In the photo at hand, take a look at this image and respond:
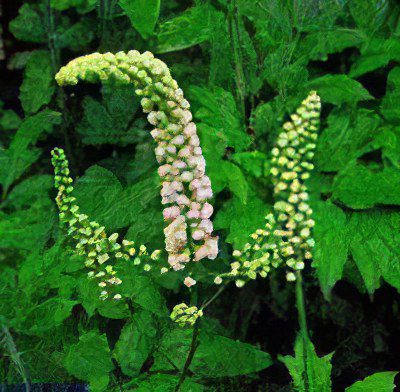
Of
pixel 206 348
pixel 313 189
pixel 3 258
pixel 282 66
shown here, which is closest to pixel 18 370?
pixel 3 258

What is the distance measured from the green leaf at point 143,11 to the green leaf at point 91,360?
82 cm

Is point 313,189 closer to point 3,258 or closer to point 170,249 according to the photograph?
point 170,249

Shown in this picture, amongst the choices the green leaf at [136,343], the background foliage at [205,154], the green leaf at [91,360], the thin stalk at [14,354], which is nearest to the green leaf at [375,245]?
the background foliage at [205,154]

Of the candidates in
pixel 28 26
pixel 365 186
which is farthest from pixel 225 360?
pixel 28 26

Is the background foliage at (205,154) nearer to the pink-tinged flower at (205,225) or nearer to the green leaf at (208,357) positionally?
the green leaf at (208,357)

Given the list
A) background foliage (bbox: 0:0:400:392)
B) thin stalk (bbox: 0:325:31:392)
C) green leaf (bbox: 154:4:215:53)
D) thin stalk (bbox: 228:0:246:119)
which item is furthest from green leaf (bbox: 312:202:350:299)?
thin stalk (bbox: 0:325:31:392)

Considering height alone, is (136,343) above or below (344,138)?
below

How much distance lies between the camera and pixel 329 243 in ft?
4.49

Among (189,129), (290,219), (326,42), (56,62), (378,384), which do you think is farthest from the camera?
(56,62)

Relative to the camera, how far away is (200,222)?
4.02ft

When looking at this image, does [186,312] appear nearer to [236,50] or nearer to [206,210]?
[206,210]

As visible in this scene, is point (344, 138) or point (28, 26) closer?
point (344, 138)

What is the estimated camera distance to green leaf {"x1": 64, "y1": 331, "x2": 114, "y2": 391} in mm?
1342

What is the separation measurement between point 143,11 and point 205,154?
1.33ft
